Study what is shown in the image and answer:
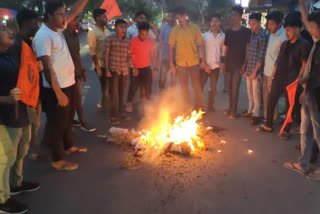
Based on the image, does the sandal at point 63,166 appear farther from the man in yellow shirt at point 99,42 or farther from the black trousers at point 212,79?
the black trousers at point 212,79

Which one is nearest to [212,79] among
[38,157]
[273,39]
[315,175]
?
[273,39]

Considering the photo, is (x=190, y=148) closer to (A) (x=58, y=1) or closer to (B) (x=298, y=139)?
(B) (x=298, y=139)

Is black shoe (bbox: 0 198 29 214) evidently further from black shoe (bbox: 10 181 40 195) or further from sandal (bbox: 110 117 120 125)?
sandal (bbox: 110 117 120 125)

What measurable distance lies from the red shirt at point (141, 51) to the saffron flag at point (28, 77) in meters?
3.47

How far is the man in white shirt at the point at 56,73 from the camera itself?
3.46 m

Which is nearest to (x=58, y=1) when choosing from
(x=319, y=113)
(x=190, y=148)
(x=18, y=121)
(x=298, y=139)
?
(x=18, y=121)

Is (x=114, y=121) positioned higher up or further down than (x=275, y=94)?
further down

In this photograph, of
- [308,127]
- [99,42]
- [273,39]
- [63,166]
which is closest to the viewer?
[308,127]

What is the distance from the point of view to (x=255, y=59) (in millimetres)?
5754

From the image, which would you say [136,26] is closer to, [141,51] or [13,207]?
[141,51]

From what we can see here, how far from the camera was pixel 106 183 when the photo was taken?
3771mm

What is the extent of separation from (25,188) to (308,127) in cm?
391

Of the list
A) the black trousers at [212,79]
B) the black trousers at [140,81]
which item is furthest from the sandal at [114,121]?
the black trousers at [212,79]

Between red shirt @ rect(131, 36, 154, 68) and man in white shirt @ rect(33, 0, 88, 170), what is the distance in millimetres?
2553
